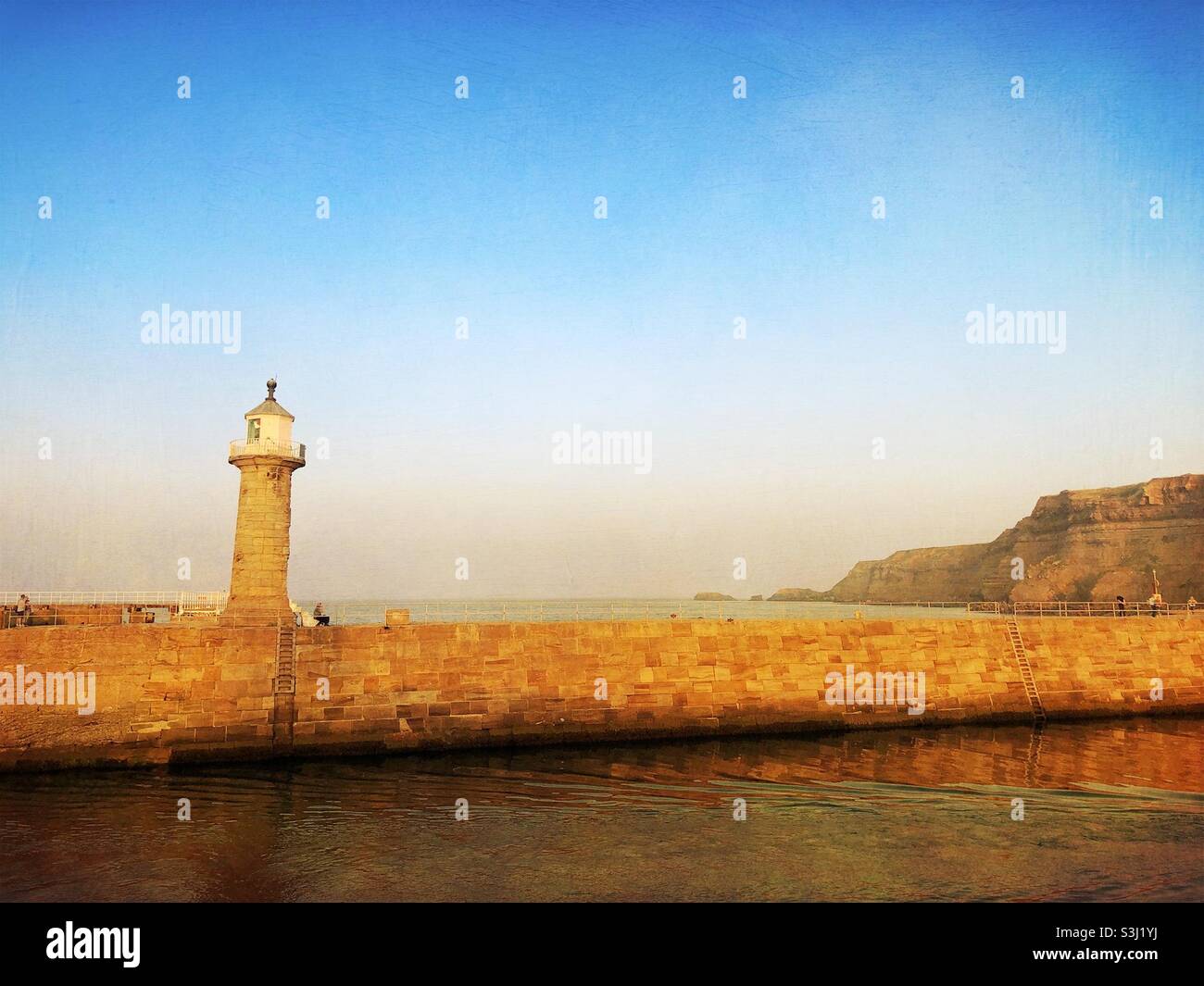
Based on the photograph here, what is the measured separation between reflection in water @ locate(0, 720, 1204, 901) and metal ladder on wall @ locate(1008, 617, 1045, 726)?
5323mm

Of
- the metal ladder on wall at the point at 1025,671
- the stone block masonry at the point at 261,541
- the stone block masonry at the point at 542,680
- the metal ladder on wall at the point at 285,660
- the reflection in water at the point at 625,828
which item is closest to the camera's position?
the reflection in water at the point at 625,828

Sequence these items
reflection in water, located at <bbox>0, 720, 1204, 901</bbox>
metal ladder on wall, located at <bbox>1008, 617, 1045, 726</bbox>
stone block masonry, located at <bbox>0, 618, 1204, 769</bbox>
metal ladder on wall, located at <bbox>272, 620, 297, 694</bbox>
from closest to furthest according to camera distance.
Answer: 1. reflection in water, located at <bbox>0, 720, 1204, 901</bbox>
2. stone block masonry, located at <bbox>0, 618, 1204, 769</bbox>
3. metal ladder on wall, located at <bbox>272, 620, 297, 694</bbox>
4. metal ladder on wall, located at <bbox>1008, 617, 1045, 726</bbox>

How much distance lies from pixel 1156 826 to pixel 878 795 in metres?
5.43

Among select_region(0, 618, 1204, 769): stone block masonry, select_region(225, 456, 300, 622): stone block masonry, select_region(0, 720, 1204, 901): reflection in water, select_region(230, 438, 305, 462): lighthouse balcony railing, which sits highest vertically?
select_region(230, 438, 305, 462): lighthouse balcony railing

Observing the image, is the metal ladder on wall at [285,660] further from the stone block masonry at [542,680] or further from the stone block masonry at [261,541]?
the stone block masonry at [261,541]

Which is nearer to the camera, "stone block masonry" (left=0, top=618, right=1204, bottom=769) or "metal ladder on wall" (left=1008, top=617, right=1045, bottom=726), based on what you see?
"stone block masonry" (left=0, top=618, right=1204, bottom=769)

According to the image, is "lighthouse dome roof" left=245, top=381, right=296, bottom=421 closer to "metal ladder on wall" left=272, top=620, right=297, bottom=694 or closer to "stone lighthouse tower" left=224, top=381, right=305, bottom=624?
"stone lighthouse tower" left=224, top=381, right=305, bottom=624

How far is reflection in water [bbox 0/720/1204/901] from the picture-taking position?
13.3 m

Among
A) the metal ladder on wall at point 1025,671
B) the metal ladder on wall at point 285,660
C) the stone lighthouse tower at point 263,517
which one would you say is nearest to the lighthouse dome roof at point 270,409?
the stone lighthouse tower at point 263,517

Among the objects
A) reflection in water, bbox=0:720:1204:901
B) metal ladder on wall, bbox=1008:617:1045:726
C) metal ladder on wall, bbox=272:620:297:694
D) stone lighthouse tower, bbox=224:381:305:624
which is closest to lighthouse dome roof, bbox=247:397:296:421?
stone lighthouse tower, bbox=224:381:305:624

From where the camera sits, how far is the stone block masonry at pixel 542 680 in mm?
21688

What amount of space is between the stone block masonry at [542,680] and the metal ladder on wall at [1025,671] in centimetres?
32
